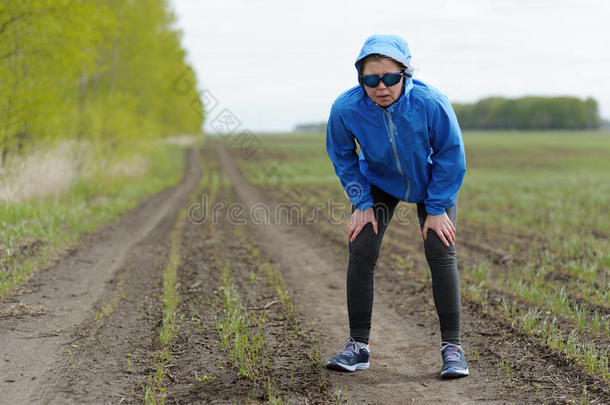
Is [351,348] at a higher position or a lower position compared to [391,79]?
lower

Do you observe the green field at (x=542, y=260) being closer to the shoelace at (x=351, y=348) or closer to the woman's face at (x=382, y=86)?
the shoelace at (x=351, y=348)

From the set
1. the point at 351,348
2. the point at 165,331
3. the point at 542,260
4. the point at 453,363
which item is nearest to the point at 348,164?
the point at 351,348

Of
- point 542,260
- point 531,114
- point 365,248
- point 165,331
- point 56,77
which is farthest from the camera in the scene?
point 531,114

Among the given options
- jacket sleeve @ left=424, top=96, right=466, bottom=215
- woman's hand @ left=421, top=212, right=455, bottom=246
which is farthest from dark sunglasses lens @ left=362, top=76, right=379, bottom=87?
woman's hand @ left=421, top=212, right=455, bottom=246

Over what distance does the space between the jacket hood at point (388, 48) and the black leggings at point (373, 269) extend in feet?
3.05

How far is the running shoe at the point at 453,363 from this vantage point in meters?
3.35

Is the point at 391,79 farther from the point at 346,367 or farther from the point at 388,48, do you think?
the point at 346,367

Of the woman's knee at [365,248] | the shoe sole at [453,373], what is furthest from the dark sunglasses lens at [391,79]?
the shoe sole at [453,373]

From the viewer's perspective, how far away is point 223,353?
3768mm

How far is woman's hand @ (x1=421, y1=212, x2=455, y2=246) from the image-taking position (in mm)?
3350

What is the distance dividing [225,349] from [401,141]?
78.0 inches

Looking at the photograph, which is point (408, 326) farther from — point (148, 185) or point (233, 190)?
point (148, 185)

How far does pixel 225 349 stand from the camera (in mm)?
3836

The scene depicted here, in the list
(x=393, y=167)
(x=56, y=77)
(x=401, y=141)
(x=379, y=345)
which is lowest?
(x=379, y=345)
